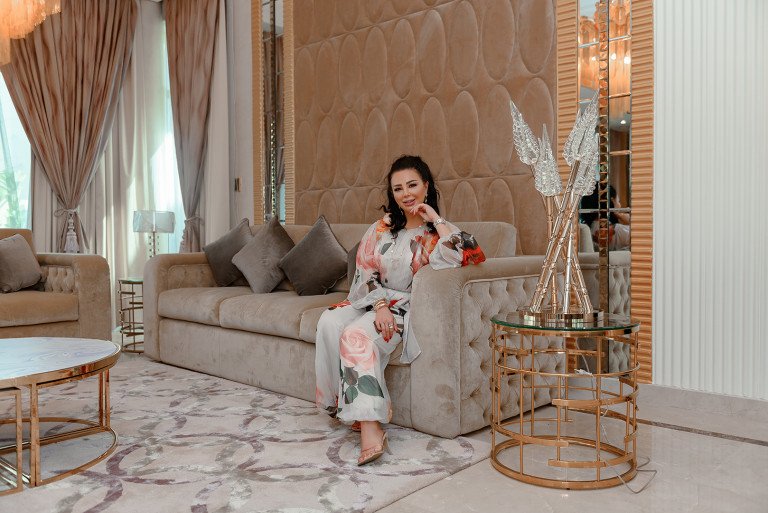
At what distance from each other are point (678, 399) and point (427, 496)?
1.58m

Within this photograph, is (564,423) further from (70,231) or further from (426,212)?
(70,231)

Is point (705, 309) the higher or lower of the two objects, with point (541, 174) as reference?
lower

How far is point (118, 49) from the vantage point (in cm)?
572

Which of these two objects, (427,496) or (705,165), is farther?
(705,165)

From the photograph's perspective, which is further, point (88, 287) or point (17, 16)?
point (88, 287)

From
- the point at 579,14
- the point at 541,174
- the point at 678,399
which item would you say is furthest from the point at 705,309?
the point at 579,14

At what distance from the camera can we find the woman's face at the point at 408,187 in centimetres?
277

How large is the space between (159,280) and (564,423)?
2.65 meters

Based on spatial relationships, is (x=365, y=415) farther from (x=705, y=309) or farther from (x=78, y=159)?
(x=78, y=159)

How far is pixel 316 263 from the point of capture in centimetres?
376

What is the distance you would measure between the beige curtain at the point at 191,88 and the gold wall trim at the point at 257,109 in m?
0.51

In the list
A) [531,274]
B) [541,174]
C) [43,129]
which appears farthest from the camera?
[43,129]

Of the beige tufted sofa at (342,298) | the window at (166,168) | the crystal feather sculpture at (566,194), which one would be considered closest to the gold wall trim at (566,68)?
the beige tufted sofa at (342,298)

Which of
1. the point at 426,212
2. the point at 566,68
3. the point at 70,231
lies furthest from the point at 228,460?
the point at 70,231
